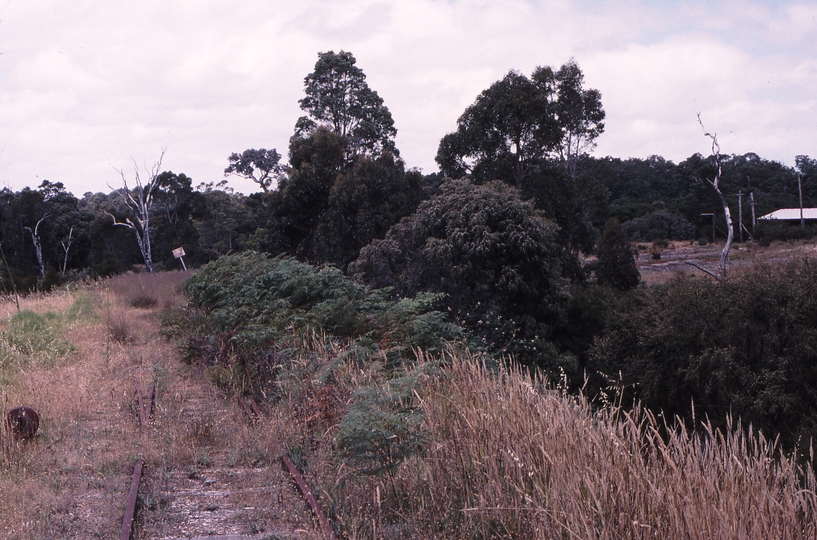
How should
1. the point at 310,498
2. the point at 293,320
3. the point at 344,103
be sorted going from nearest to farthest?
the point at 310,498, the point at 293,320, the point at 344,103

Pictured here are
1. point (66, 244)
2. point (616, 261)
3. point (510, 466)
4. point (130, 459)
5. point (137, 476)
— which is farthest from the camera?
point (66, 244)

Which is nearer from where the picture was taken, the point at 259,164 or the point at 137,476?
the point at 137,476

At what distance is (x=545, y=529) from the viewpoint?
378 centimetres

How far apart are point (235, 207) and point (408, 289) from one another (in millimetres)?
47668

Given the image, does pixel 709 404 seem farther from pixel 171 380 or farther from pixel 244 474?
pixel 244 474

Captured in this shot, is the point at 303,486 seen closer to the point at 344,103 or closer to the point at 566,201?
the point at 566,201

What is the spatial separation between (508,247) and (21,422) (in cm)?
1371

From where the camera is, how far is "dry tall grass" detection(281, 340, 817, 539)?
11.3ft

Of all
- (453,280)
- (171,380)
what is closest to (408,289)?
(453,280)

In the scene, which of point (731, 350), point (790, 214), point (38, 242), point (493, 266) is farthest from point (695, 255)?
point (38, 242)

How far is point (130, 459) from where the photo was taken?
259 inches

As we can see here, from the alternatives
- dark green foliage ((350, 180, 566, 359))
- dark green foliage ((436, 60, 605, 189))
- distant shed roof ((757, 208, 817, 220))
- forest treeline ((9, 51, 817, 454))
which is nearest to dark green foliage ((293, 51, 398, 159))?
forest treeline ((9, 51, 817, 454))

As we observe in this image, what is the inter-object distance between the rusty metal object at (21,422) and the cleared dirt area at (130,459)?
11 cm

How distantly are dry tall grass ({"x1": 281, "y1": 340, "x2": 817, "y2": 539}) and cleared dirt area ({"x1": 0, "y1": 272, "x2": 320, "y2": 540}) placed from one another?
1.98 ft
